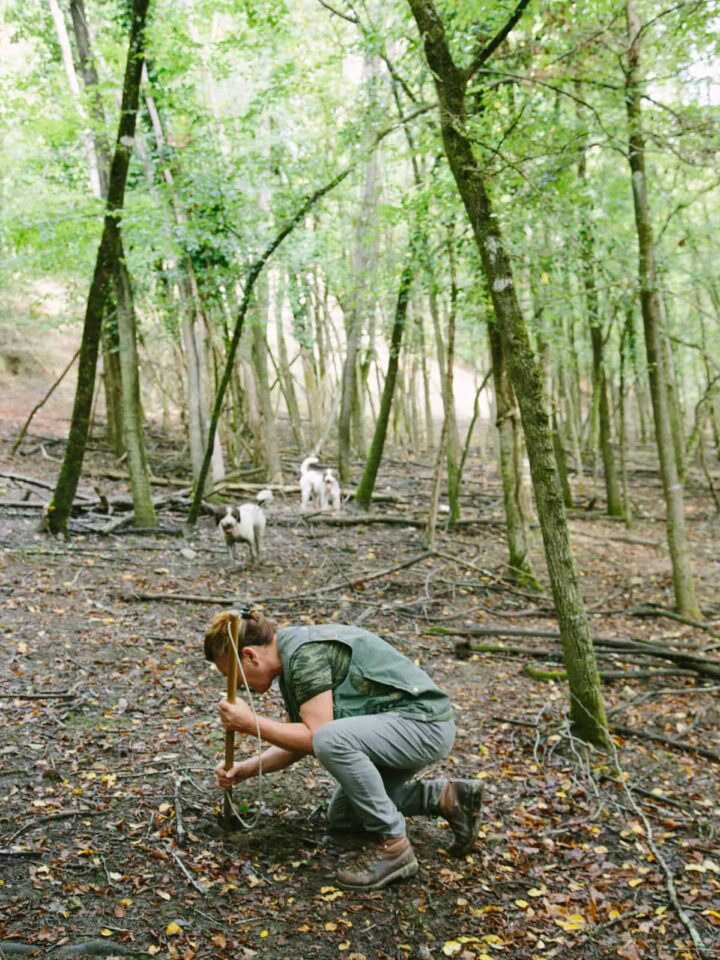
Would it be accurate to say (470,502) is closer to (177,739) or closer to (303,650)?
(177,739)


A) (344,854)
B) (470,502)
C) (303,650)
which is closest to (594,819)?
(344,854)

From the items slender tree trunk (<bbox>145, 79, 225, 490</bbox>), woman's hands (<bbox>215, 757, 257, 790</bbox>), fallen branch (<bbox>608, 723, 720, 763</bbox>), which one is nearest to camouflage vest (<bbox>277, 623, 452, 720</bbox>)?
woman's hands (<bbox>215, 757, 257, 790</bbox>)

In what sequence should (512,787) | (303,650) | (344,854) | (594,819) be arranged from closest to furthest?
1. (303,650)
2. (344,854)
3. (594,819)
4. (512,787)

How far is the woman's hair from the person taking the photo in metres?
3.14

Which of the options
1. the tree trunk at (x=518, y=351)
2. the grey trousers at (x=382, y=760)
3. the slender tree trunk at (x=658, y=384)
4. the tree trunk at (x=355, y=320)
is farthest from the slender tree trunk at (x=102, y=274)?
the grey trousers at (x=382, y=760)

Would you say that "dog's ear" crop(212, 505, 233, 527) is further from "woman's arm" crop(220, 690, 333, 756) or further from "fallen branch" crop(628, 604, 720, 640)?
"woman's arm" crop(220, 690, 333, 756)

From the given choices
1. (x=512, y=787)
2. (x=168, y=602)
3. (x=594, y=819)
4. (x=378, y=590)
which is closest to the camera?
(x=594, y=819)

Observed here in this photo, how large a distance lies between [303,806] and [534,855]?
112cm

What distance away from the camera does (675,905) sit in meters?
3.24

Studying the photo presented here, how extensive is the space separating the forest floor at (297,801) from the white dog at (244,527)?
0.50m

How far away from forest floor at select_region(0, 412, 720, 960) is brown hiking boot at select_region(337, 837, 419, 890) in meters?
0.06

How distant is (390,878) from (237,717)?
2.97ft

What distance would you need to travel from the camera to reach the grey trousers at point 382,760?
10.0 feet

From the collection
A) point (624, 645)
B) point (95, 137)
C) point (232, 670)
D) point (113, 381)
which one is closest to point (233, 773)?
point (232, 670)
